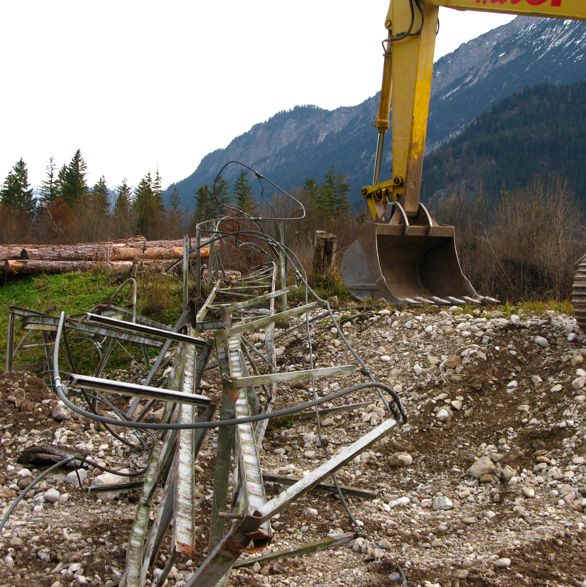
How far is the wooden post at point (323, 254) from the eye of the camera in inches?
342

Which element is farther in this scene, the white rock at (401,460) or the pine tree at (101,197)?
the pine tree at (101,197)

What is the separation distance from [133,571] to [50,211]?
39.3 meters

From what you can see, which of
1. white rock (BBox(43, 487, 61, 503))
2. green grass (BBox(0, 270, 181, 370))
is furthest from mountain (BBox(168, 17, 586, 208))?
white rock (BBox(43, 487, 61, 503))

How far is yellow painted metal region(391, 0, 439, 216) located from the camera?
6.88m

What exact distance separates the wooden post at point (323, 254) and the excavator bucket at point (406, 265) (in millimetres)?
1196

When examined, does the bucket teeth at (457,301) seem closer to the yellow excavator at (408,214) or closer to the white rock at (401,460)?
the yellow excavator at (408,214)

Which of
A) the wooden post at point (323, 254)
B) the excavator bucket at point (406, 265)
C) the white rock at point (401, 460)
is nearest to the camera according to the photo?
the white rock at point (401, 460)

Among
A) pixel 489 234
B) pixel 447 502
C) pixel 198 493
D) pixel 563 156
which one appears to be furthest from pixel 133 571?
pixel 563 156

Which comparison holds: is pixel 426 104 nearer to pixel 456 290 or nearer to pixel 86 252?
pixel 456 290

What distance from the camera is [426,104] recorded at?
272 inches

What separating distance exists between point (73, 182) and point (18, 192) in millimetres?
3568

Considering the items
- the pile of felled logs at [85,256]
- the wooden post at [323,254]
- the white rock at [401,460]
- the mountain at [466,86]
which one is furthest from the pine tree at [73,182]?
the mountain at [466,86]

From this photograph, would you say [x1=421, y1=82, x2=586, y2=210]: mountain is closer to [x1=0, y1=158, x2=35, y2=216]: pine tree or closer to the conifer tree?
the conifer tree

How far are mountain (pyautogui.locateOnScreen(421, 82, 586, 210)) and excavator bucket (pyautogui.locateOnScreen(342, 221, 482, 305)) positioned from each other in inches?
2501
